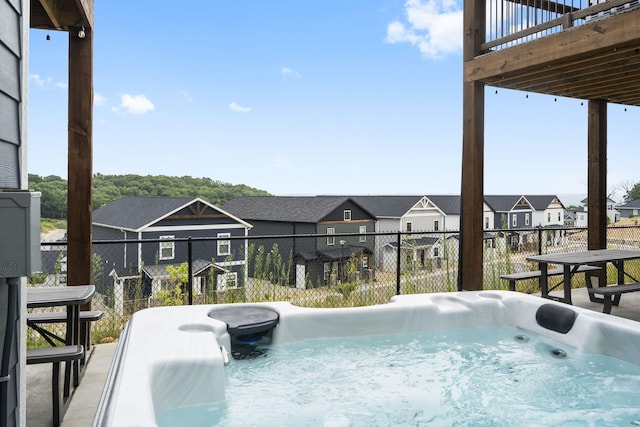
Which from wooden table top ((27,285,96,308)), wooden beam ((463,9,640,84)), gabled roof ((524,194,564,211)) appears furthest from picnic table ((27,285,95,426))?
gabled roof ((524,194,564,211))

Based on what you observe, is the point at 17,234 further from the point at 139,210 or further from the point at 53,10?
the point at 139,210

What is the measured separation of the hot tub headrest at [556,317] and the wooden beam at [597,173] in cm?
274

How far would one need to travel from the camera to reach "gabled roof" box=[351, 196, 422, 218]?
86.1ft

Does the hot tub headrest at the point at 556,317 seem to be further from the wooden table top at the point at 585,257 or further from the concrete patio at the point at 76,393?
the concrete patio at the point at 76,393

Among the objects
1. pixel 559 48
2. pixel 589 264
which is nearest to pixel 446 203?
pixel 589 264

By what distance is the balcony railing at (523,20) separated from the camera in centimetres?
374

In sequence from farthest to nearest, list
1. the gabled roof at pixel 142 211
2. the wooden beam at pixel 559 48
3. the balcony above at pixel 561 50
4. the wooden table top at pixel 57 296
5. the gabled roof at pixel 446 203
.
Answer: the gabled roof at pixel 446 203
the gabled roof at pixel 142 211
the balcony above at pixel 561 50
the wooden beam at pixel 559 48
the wooden table top at pixel 57 296

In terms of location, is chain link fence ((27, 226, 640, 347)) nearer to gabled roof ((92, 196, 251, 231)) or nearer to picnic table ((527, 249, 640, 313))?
picnic table ((527, 249, 640, 313))

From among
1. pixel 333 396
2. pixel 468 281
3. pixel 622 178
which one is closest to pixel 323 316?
pixel 333 396

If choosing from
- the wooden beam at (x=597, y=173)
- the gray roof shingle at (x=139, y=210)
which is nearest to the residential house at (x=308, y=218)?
the gray roof shingle at (x=139, y=210)

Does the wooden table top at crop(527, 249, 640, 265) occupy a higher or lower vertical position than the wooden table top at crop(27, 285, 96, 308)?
higher

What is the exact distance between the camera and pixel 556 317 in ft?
10.7

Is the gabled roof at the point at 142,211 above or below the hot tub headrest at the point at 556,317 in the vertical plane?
above

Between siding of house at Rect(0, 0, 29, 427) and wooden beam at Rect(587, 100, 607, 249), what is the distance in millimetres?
5397
